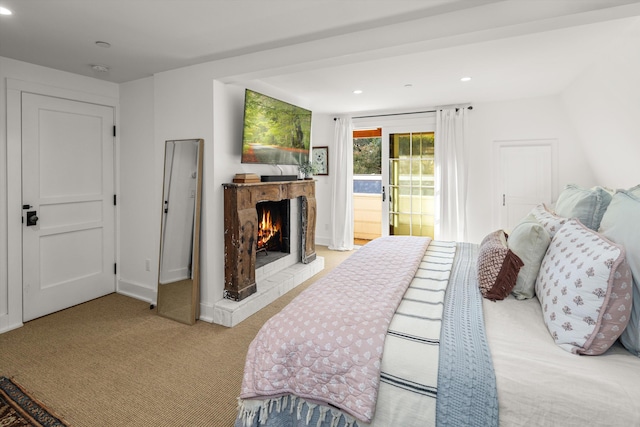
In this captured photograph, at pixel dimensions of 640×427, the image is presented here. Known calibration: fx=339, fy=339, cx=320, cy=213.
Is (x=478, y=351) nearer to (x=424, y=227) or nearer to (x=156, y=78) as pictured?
(x=156, y=78)

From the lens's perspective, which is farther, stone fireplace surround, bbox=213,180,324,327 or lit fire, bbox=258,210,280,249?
lit fire, bbox=258,210,280,249

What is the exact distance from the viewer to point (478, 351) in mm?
1329

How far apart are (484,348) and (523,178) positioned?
4233mm

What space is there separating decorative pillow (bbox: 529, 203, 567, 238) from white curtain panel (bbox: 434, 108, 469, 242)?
2.41m

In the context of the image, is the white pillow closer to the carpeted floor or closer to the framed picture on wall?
the carpeted floor

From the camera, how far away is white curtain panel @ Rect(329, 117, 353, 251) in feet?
19.1

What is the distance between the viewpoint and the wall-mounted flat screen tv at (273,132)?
11.1 feet

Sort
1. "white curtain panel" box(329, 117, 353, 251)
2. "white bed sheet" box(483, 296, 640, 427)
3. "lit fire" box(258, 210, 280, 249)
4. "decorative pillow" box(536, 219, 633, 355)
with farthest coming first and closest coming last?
"white curtain panel" box(329, 117, 353, 251) < "lit fire" box(258, 210, 280, 249) < "decorative pillow" box(536, 219, 633, 355) < "white bed sheet" box(483, 296, 640, 427)

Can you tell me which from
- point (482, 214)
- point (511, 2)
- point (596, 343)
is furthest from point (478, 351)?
point (482, 214)

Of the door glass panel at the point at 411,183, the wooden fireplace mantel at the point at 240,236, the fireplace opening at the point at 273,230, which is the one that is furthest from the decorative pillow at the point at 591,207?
the door glass panel at the point at 411,183

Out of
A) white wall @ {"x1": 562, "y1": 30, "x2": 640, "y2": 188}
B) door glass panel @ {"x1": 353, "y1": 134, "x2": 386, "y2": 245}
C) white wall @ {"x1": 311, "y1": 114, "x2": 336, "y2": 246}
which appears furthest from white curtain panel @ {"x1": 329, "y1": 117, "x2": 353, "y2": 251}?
white wall @ {"x1": 562, "y1": 30, "x2": 640, "y2": 188}

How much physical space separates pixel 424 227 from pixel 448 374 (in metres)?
4.40

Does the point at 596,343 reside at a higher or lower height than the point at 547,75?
lower

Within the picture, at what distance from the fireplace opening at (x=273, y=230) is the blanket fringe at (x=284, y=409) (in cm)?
264
